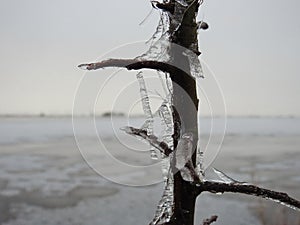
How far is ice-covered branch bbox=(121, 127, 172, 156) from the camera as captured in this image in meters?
0.40

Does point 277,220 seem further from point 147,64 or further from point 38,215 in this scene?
point 147,64

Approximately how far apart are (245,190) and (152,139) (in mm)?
112

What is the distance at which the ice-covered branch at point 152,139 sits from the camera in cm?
40

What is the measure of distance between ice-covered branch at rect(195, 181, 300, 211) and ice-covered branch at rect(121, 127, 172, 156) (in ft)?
0.17


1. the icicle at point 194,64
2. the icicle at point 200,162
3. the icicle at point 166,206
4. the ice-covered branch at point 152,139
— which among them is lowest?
the icicle at point 166,206

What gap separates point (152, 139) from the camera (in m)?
0.41

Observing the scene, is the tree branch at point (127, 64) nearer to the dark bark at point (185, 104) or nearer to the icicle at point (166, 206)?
the dark bark at point (185, 104)

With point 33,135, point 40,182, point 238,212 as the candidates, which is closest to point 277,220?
point 238,212

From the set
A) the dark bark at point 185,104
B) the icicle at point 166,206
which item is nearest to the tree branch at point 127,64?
the dark bark at point 185,104

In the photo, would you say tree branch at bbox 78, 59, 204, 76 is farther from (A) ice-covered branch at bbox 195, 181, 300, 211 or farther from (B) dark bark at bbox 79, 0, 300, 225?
(A) ice-covered branch at bbox 195, 181, 300, 211

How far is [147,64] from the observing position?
36cm

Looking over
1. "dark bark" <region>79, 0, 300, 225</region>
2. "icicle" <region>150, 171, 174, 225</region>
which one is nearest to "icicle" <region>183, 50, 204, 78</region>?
"dark bark" <region>79, 0, 300, 225</region>

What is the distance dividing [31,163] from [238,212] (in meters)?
5.84

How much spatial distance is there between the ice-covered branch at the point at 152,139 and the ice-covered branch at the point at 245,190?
0.05 m
